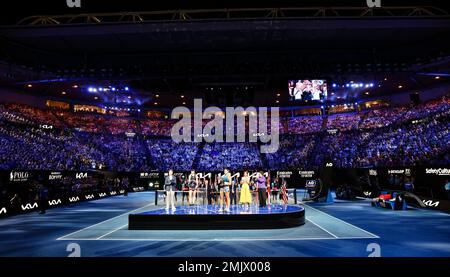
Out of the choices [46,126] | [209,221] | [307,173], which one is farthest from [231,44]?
[46,126]

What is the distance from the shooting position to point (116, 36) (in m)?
22.5

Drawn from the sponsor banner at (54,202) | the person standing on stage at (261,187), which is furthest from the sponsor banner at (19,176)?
the person standing on stage at (261,187)

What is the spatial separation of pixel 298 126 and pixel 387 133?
518 inches

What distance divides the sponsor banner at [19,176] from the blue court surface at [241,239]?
3695mm

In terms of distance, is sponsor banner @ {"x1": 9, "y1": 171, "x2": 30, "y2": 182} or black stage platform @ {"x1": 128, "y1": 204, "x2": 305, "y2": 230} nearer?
black stage platform @ {"x1": 128, "y1": 204, "x2": 305, "y2": 230}

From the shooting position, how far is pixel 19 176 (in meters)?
18.3

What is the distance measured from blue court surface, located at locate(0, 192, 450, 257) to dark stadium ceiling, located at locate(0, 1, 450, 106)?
32.6ft

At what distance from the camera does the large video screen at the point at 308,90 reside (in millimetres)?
27297

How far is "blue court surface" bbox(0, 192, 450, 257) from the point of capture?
8.55 metres

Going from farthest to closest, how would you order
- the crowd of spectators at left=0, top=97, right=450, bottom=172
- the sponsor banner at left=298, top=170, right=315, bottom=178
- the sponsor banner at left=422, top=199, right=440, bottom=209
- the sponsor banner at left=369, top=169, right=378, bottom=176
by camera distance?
1. the sponsor banner at left=298, top=170, right=315, bottom=178
2. the crowd of spectators at left=0, top=97, right=450, bottom=172
3. the sponsor banner at left=369, top=169, right=378, bottom=176
4. the sponsor banner at left=422, top=199, right=440, bottom=209

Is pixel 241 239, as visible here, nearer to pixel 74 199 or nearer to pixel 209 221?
pixel 209 221

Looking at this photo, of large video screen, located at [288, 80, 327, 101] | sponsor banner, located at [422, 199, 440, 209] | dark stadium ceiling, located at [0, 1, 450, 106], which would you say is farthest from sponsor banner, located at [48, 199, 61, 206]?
sponsor banner, located at [422, 199, 440, 209]

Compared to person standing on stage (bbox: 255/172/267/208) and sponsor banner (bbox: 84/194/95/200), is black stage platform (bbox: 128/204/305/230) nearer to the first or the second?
person standing on stage (bbox: 255/172/267/208)
